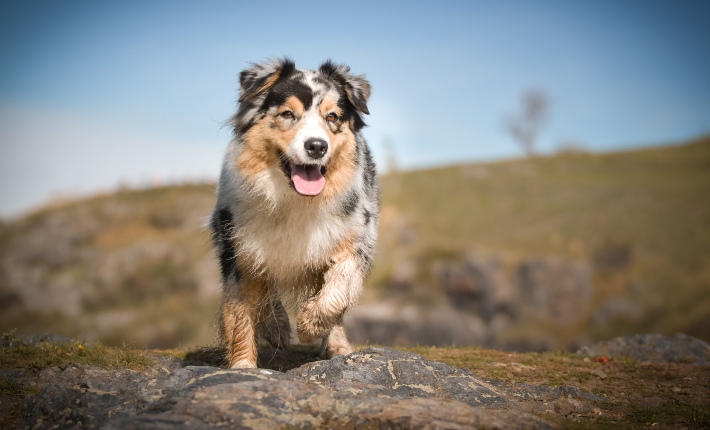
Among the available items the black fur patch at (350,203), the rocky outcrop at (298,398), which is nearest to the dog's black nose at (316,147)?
the black fur patch at (350,203)

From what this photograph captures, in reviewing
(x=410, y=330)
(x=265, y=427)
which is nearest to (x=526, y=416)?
(x=265, y=427)

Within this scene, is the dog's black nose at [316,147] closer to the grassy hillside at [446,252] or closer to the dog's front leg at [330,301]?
the dog's front leg at [330,301]

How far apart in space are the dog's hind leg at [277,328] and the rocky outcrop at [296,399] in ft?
7.47

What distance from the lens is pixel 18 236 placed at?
162ft

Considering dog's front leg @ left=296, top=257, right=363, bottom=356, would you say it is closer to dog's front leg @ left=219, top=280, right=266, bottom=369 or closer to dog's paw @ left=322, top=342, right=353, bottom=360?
dog's front leg @ left=219, top=280, right=266, bottom=369

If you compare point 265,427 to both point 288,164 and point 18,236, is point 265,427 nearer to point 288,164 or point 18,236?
point 288,164

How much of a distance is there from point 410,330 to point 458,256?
735 centimetres

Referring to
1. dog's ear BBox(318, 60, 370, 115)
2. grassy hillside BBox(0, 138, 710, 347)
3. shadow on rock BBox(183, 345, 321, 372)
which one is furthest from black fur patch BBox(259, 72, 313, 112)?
grassy hillside BBox(0, 138, 710, 347)

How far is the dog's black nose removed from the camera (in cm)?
685

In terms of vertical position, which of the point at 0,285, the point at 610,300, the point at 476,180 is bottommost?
the point at 0,285

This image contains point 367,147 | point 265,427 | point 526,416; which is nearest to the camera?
point 265,427

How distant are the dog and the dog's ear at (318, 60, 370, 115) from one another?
0.01 metres

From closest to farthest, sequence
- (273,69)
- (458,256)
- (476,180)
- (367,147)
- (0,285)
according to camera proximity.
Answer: (273,69), (367,147), (458,256), (0,285), (476,180)

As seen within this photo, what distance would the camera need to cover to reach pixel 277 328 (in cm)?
930
